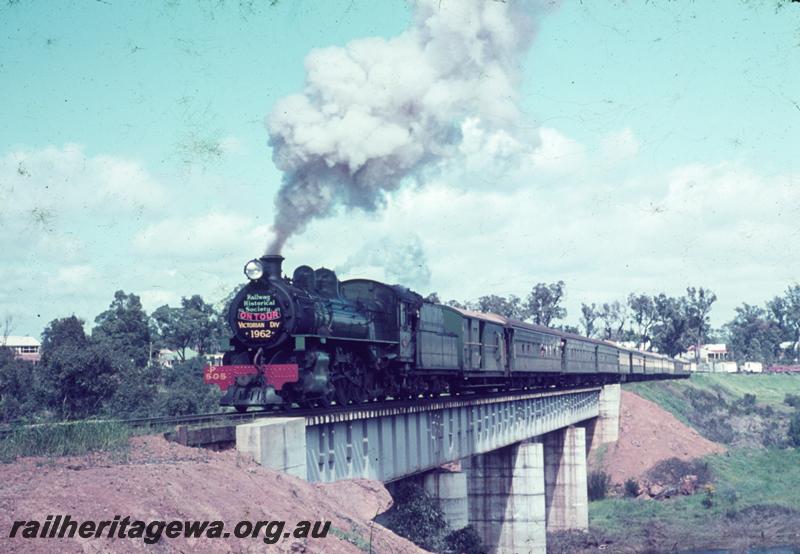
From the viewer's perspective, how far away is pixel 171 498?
11.5m

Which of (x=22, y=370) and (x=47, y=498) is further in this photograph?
(x=22, y=370)

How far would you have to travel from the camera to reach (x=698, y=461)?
2397 inches

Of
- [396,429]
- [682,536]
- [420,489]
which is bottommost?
[682,536]

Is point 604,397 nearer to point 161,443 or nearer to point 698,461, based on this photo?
point 698,461

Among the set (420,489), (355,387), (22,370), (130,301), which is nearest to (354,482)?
(355,387)

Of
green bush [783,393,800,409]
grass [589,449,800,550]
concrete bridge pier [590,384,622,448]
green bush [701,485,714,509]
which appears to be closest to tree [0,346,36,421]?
grass [589,449,800,550]

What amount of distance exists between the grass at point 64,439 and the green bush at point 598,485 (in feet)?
155

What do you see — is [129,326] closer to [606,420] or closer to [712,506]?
[606,420]

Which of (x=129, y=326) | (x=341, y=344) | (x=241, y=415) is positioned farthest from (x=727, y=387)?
(x=241, y=415)

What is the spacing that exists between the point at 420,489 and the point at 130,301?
6258cm

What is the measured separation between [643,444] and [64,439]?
54.8 metres

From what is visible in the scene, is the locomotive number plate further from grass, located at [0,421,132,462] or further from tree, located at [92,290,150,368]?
tree, located at [92,290,150,368]

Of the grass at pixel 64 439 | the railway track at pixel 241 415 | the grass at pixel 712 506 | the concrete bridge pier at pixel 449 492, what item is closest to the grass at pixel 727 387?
the grass at pixel 712 506

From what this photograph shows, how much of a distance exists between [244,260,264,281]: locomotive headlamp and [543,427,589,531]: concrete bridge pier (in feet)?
111
